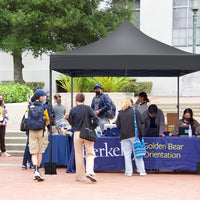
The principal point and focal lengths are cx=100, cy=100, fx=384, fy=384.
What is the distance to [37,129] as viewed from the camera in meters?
7.70

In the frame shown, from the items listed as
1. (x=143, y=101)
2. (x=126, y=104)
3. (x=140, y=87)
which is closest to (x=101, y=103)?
(x=143, y=101)

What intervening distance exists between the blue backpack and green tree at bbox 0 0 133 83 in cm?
1388

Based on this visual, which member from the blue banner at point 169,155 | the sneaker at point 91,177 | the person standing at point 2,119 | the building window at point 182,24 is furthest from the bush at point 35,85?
the sneaker at point 91,177

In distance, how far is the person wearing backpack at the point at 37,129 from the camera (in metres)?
7.70

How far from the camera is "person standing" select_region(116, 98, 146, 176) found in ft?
27.0

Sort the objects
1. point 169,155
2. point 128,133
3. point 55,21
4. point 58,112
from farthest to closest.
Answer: point 55,21
point 58,112
point 169,155
point 128,133

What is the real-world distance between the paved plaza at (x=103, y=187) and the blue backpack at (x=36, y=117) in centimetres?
113

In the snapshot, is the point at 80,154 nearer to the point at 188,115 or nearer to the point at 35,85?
the point at 188,115

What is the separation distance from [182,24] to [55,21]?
471 inches

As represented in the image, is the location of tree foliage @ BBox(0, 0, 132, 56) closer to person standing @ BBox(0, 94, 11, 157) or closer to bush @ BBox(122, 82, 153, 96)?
bush @ BBox(122, 82, 153, 96)

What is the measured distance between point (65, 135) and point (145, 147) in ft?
6.27

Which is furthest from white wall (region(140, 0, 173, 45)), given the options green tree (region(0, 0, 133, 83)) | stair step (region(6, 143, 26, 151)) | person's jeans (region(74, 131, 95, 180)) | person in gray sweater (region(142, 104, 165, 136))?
person's jeans (region(74, 131, 95, 180))

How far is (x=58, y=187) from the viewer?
7262mm

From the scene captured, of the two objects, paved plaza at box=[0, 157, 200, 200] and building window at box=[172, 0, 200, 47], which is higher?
building window at box=[172, 0, 200, 47]
